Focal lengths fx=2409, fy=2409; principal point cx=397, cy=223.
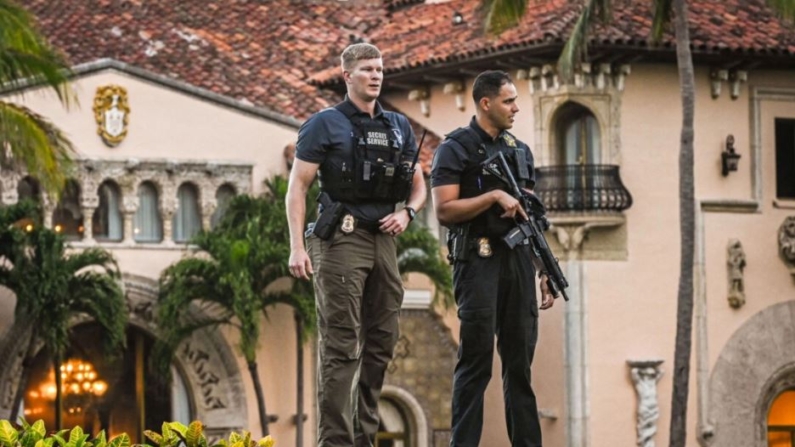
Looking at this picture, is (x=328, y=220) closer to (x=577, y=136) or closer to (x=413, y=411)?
(x=577, y=136)

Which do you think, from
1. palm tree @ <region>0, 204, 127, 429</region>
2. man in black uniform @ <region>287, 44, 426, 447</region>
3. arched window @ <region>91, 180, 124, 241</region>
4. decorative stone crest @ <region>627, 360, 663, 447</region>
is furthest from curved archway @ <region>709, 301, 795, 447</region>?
man in black uniform @ <region>287, 44, 426, 447</region>

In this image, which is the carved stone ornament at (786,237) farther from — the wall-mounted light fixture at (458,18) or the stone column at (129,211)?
the stone column at (129,211)

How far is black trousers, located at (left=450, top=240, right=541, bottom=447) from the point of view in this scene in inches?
546

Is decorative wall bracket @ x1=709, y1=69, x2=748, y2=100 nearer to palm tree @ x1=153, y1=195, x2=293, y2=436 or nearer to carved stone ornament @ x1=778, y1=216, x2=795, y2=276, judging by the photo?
carved stone ornament @ x1=778, y1=216, x2=795, y2=276

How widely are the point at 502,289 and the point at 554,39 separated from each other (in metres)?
25.1

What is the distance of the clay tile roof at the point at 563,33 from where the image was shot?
3912 cm

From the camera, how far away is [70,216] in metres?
38.7

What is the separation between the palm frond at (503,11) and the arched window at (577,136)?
3.93 meters

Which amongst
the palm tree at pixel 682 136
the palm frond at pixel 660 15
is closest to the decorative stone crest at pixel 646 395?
the palm tree at pixel 682 136

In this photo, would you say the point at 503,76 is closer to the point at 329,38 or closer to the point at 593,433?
the point at 593,433

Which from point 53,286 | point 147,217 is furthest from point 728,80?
point 53,286

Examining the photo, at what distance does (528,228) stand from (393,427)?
90.4 ft

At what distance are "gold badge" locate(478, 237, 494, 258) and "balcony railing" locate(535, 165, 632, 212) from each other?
2569cm

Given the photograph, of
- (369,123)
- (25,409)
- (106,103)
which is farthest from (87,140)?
(369,123)
